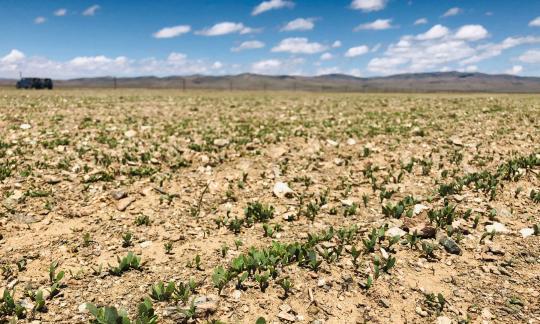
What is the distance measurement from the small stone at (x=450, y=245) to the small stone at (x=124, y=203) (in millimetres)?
5999

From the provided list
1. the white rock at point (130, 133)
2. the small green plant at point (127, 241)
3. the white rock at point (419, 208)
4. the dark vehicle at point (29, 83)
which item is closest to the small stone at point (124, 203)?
the small green plant at point (127, 241)

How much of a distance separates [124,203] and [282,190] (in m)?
3.38

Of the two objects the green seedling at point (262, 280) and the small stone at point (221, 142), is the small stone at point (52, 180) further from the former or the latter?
the green seedling at point (262, 280)

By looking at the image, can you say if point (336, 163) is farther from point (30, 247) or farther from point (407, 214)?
point (30, 247)

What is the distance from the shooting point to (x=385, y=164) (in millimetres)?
11000

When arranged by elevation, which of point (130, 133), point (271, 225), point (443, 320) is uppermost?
point (130, 133)

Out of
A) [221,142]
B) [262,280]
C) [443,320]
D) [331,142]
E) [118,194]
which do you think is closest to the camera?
[443,320]

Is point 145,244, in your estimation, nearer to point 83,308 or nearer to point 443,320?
point 83,308

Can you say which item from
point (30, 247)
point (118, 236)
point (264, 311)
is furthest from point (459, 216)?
point (30, 247)

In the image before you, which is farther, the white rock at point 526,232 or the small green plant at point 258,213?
the small green plant at point 258,213

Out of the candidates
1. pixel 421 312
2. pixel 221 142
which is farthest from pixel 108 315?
pixel 221 142

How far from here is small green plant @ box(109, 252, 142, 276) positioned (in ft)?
19.8

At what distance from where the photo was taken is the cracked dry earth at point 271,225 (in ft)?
17.7

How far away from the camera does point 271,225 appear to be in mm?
7707
